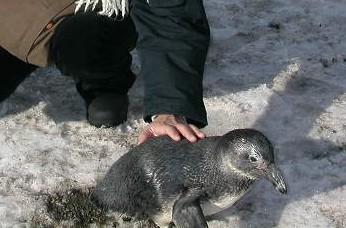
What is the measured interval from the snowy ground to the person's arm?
0.38m

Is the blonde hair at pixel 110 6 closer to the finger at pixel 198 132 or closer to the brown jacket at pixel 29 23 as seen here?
the brown jacket at pixel 29 23

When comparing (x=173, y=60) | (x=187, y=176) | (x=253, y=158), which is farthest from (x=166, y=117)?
(x=253, y=158)

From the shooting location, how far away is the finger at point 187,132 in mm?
2252

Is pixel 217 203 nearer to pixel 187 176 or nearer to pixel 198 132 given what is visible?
pixel 187 176

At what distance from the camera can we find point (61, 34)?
8.91 feet

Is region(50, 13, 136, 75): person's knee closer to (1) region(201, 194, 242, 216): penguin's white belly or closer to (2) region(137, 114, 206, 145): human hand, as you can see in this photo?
(2) region(137, 114, 206, 145): human hand

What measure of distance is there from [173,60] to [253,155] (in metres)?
0.59

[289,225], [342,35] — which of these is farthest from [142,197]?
[342,35]

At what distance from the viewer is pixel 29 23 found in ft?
8.71

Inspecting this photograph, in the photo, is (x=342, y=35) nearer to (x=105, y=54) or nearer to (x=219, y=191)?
(x=105, y=54)

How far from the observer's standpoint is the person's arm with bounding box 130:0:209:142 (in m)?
2.41

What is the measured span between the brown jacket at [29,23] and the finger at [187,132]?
2.48 feet

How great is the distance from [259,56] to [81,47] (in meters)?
1.19

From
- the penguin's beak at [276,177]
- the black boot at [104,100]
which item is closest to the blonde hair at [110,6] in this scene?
the black boot at [104,100]
